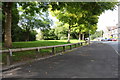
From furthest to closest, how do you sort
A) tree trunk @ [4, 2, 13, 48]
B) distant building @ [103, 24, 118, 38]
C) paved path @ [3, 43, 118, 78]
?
distant building @ [103, 24, 118, 38]
tree trunk @ [4, 2, 13, 48]
paved path @ [3, 43, 118, 78]

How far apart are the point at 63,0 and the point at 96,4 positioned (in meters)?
2.28

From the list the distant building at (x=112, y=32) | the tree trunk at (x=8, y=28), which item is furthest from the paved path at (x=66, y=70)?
the distant building at (x=112, y=32)

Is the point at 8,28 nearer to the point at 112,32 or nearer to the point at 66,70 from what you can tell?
the point at 66,70

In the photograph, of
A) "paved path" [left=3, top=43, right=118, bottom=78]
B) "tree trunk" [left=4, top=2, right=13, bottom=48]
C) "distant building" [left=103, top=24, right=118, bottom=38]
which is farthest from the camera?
"distant building" [left=103, top=24, right=118, bottom=38]

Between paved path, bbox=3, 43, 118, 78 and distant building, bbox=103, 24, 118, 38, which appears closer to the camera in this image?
paved path, bbox=3, 43, 118, 78

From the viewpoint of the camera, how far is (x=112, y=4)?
10.5 metres

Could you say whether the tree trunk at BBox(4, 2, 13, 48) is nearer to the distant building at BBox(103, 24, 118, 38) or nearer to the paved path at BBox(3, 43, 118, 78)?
the paved path at BBox(3, 43, 118, 78)

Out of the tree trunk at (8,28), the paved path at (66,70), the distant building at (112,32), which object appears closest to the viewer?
the paved path at (66,70)

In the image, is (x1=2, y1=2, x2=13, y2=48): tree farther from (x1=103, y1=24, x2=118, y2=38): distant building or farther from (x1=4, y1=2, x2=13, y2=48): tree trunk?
(x1=103, y1=24, x2=118, y2=38): distant building

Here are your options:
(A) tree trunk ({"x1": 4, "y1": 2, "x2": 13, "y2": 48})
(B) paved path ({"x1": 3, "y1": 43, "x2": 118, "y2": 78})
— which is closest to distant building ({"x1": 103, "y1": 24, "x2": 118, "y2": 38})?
(A) tree trunk ({"x1": 4, "y1": 2, "x2": 13, "y2": 48})

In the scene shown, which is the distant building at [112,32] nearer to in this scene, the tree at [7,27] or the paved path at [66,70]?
the tree at [7,27]

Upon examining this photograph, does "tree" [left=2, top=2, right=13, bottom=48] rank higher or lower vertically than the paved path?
higher

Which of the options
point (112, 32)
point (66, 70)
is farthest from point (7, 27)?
point (112, 32)

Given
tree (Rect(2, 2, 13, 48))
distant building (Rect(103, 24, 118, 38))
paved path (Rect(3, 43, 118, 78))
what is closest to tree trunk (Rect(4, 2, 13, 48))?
tree (Rect(2, 2, 13, 48))
